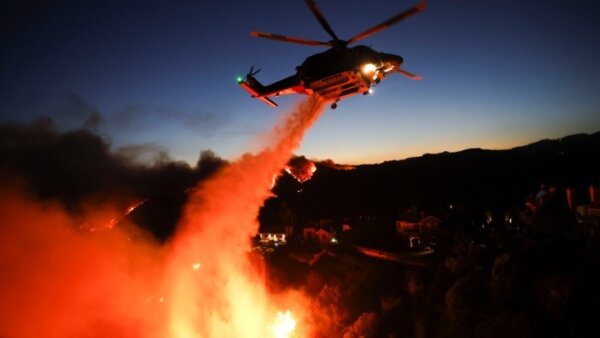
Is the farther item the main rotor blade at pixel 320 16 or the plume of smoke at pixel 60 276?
the plume of smoke at pixel 60 276

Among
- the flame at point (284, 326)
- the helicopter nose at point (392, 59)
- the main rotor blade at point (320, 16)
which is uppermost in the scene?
the main rotor blade at point (320, 16)

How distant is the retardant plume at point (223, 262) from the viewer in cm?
2206

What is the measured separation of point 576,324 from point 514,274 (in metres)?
3.38

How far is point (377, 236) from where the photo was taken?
3694 centimetres

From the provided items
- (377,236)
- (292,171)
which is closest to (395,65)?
(292,171)

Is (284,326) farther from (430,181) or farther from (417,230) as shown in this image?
(430,181)

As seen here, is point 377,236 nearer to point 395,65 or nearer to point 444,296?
point 444,296

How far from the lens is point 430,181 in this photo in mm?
69688

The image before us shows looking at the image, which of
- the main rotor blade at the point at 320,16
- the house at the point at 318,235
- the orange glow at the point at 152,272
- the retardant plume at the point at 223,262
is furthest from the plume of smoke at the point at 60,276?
the house at the point at 318,235

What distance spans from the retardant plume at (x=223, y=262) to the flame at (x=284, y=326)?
0.21 m

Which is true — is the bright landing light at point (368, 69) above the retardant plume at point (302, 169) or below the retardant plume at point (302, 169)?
above

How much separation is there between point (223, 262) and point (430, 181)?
51654mm

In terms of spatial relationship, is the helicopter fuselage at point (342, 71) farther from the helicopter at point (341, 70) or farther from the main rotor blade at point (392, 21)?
the main rotor blade at point (392, 21)

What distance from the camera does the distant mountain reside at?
175ft
